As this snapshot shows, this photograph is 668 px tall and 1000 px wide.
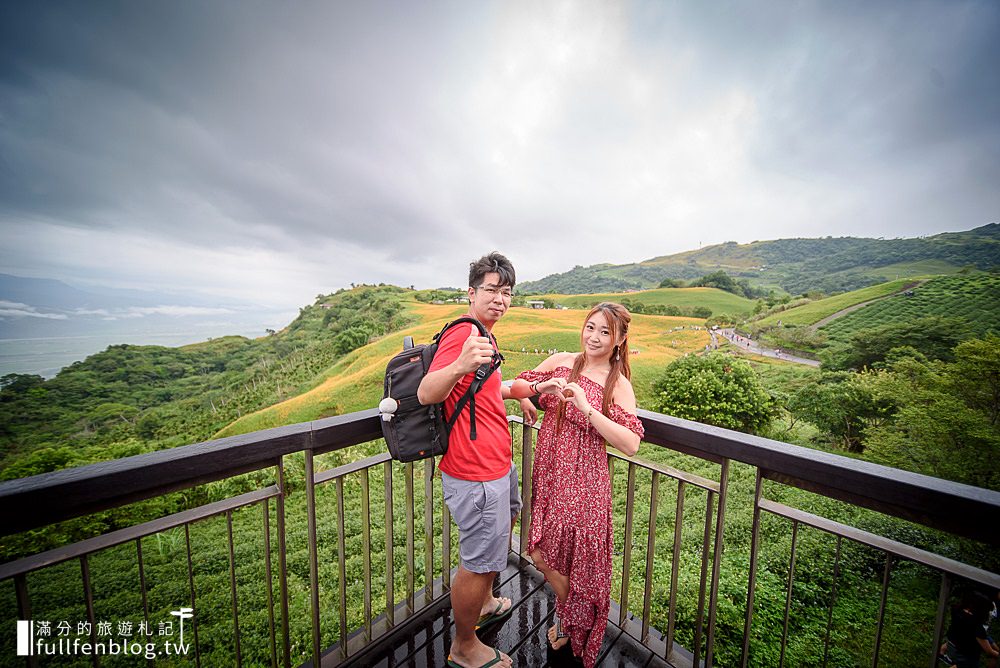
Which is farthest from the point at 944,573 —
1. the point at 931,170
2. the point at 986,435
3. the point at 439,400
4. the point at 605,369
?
the point at 931,170

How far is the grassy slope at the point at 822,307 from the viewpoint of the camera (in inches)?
882

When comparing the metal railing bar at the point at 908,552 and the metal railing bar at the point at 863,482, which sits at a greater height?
the metal railing bar at the point at 863,482

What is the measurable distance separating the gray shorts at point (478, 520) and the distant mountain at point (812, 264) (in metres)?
26.1

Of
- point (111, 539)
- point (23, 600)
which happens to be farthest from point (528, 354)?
point (23, 600)

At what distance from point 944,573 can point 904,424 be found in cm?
1059

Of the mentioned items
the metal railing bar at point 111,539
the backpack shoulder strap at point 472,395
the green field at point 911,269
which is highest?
the green field at point 911,269

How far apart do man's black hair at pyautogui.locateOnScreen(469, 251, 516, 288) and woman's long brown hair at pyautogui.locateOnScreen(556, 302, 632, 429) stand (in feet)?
1.45

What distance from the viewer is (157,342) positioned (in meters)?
34.1

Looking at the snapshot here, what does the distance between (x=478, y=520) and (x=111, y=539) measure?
121 centimetres

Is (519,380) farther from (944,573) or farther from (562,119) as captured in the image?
(562,119)

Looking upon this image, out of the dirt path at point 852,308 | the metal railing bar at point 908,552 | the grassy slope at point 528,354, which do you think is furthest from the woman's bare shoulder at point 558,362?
the dirt path at point 852,308

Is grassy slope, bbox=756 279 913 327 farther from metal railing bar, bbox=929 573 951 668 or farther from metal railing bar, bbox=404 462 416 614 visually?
metal railing bar, bbox=404 462 416 614

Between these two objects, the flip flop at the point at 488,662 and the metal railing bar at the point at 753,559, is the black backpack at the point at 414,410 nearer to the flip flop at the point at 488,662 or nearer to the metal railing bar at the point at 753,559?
the flip flop at the point at 488,662

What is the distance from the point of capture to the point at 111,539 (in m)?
1.08
